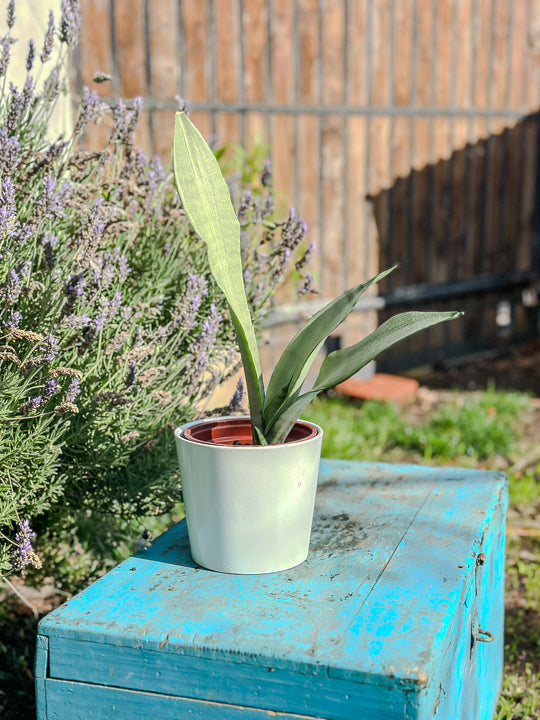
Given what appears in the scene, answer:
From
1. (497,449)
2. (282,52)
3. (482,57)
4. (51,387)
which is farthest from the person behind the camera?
(482,57)

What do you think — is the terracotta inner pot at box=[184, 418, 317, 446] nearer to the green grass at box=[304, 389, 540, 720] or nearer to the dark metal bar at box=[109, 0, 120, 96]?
the green grass at box=[304, 389, 540, 720]

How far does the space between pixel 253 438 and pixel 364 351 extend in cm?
26

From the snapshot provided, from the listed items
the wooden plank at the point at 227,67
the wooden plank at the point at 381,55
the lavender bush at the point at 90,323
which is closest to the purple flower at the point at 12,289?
the lavender bush at the point at 90,323

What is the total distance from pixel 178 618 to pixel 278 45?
4.45 meters

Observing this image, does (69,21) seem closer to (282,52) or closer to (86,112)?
(86,112)

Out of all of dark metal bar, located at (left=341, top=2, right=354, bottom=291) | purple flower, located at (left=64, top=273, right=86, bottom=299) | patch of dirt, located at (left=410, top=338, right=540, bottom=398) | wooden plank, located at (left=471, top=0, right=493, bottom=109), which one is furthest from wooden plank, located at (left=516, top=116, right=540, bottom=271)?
purple flower, located at (left=64, top=273, right=86, bottom=299)

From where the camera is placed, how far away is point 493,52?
275 inches

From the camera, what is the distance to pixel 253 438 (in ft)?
4.84

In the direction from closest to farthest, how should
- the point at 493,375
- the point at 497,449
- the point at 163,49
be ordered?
the point at 497,449
the point at 163,49
the point at 493,375

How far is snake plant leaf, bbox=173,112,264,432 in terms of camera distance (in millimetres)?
1359

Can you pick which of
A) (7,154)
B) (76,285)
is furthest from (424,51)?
(76,285)

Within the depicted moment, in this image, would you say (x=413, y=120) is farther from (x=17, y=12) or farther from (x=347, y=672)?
(x=347, y=672)

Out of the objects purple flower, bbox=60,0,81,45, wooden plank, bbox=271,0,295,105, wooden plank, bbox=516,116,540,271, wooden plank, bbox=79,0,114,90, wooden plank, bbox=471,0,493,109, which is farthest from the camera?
wooden plank, bbox=516,116,540,271

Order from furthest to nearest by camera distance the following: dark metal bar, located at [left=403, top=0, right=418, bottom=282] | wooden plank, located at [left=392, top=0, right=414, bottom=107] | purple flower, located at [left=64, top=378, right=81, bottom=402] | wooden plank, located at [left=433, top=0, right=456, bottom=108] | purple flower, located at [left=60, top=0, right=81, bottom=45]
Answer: wooden plank, located at [left=433, top=0, right=456, bottom=108] → dark metal bar, located at [left=403, top=0, right=418, bottom=282] → wooden plank, located at [left=392, top=0, right=414, bottom=107] → purple flower, located at [left=60, top=0, right=81, bottom=45] → purple flower, located at [left=64, top=378, right=81, bottom=402]
